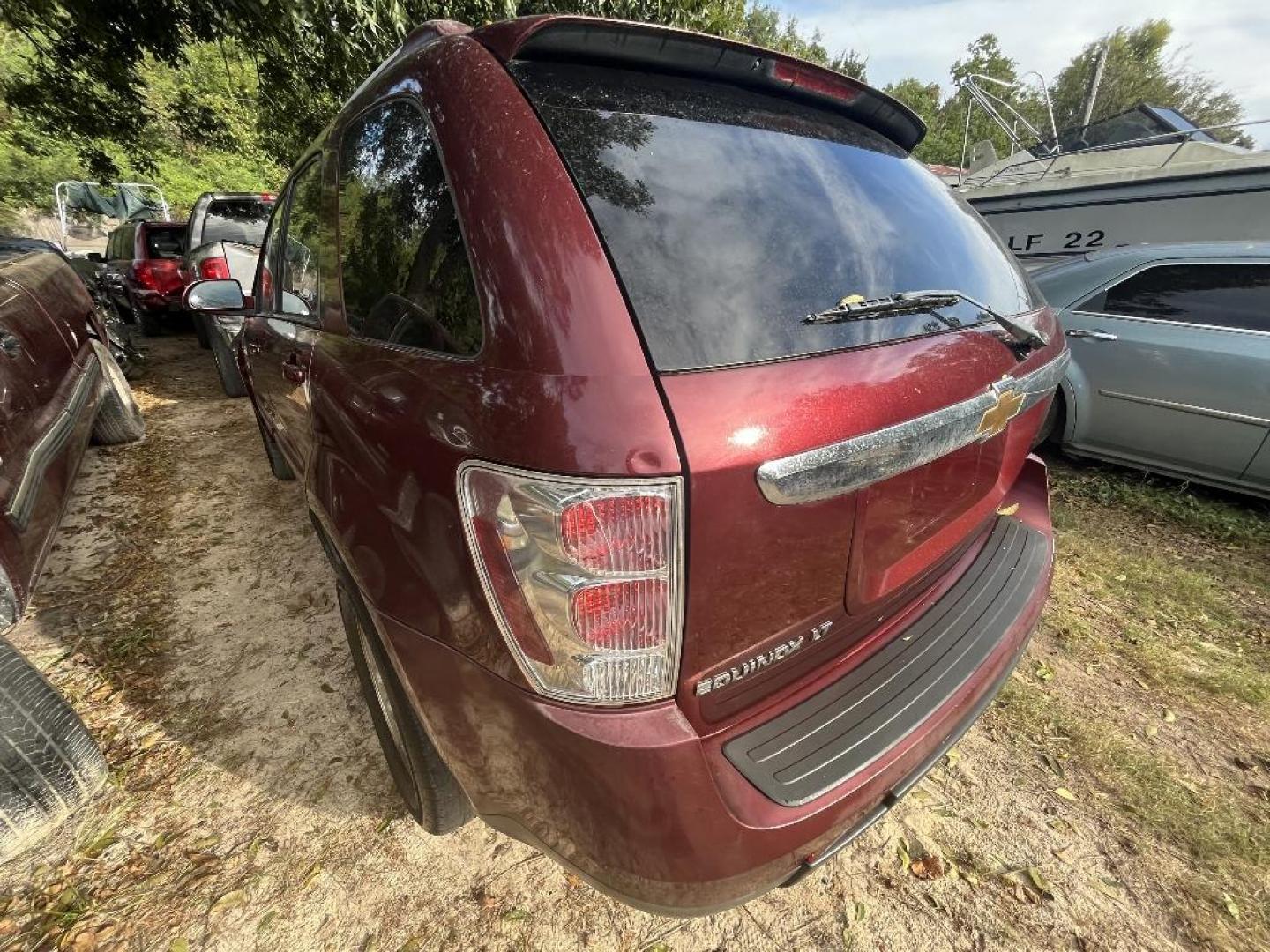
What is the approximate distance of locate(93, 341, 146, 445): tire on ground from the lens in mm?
4371

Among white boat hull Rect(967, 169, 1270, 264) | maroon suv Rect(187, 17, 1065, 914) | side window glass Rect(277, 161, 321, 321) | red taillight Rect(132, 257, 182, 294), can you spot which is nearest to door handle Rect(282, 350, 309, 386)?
side window glass Rect(277, 161, 321, 321)

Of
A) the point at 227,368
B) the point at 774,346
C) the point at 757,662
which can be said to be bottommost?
the point at 227,368

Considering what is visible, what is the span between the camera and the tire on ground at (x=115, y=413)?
4371mm

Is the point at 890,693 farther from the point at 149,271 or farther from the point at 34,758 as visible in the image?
the point at 149,271

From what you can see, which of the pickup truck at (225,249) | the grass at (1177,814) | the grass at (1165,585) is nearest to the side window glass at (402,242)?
the grass at (1177,814)

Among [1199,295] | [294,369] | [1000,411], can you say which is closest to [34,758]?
[294,369]

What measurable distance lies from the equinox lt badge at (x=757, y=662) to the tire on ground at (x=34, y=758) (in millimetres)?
1930

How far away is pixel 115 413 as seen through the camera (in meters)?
4.57

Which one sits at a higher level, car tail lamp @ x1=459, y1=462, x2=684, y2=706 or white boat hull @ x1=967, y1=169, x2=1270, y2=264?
white boat hull @ x1=967, y1=169, x2=1270, y2=264

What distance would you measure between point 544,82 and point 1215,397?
4251 mm

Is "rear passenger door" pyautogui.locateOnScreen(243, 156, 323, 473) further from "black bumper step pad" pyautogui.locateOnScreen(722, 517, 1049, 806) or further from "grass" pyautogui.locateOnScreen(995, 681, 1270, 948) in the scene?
"grass" pyautogui.locateOnScreen(995, 681, 1270, 948)

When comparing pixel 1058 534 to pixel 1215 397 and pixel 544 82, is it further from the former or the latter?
pixel 544 82

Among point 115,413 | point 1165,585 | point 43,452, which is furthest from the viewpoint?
point 115,413

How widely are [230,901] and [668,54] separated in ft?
7.96
